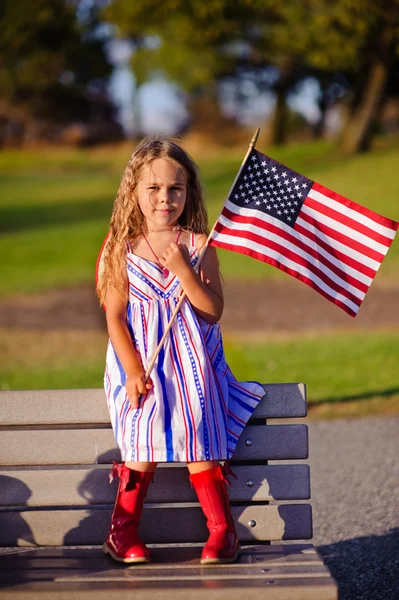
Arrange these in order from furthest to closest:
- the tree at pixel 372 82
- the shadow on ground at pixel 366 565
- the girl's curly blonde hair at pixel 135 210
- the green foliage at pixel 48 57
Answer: the green foliage at pixel 48 57, the tree at pixel 372 82, the shadow on ground at pixel 366 565, the girl's curly blonde hair at pixel 135 210

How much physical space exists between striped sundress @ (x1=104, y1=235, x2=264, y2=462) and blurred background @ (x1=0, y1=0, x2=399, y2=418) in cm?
52

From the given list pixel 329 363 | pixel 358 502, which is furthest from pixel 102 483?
pixel 329 363

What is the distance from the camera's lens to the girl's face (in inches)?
127

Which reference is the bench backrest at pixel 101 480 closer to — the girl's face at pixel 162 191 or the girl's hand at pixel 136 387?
the girl's hand at pixel 136 387

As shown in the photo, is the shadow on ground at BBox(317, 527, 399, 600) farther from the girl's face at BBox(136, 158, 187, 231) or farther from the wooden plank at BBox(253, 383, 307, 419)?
the girl's face at BBox(136, 158, 187, 231)

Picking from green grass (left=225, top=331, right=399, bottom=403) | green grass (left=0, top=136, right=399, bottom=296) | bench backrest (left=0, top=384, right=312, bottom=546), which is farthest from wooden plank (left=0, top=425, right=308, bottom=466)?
green grass (left=0, top=136, right=399, bottom=296)

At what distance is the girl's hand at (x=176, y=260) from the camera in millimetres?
3074

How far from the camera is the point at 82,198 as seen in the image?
31.9 metres

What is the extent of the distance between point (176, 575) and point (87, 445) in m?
0.67

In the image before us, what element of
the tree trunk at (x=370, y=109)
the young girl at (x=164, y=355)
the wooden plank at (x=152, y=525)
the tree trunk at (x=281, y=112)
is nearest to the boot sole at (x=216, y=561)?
the young girl at (x=164, y=355)

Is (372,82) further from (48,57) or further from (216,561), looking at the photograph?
(216,561)

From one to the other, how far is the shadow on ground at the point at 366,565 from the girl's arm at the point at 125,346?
141 centimetres

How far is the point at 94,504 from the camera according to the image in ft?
11.1

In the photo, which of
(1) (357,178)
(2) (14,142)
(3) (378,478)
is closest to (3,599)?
(3) (378,478)
